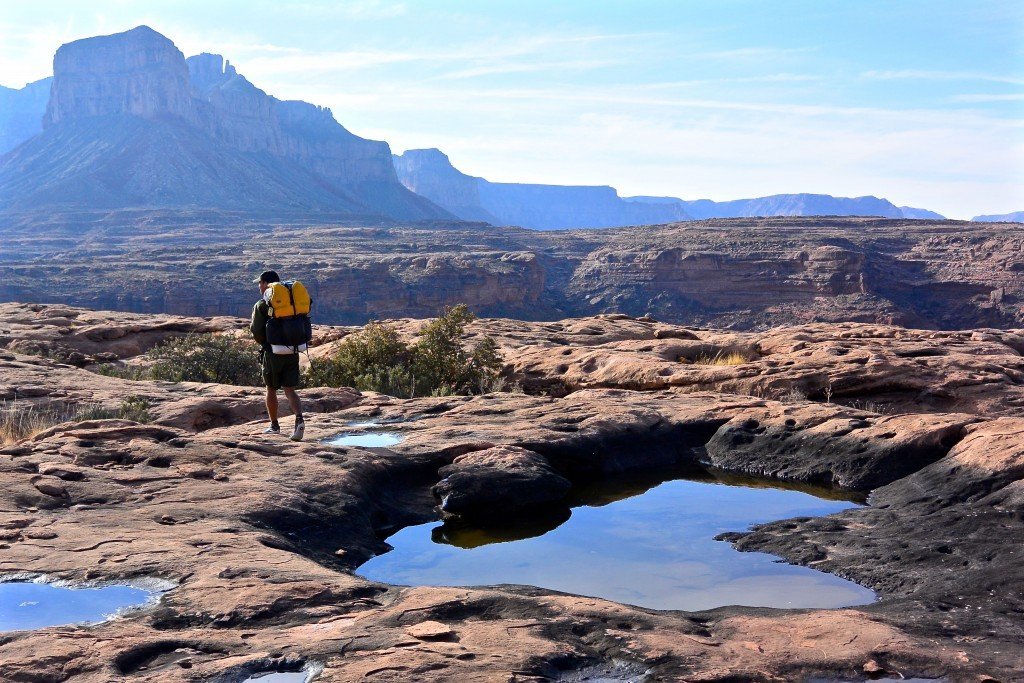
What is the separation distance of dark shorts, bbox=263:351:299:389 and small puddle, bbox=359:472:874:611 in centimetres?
260

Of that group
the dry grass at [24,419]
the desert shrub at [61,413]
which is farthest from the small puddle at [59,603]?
the desert shrub at [61,413]

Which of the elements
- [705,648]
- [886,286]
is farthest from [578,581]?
[886,286]

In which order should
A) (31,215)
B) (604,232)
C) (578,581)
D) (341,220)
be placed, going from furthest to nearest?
(341,220) → (31,215) → (604,232) → (578,581)

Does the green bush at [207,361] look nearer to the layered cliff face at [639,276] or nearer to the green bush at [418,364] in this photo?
the green bush at [418,364]

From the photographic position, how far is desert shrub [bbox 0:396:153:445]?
11.3m

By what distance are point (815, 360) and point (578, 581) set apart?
31.9 ft

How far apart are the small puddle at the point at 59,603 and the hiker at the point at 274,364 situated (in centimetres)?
404

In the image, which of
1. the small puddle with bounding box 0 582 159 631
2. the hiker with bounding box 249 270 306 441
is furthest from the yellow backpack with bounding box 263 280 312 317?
the small puddle with bounding box 0 582 159 631

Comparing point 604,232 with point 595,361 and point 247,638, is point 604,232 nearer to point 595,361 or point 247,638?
point 595,361

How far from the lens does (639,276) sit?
77000mm

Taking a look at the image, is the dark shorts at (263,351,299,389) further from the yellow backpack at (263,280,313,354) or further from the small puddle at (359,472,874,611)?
the small puddle at (359,472,874,611)

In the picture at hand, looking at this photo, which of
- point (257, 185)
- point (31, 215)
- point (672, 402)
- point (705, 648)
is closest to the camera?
point (705, 648)

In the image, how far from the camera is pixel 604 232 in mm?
100250

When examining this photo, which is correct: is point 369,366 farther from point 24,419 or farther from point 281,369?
point 281,369
